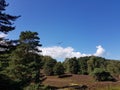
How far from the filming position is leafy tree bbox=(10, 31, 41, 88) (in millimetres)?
41156

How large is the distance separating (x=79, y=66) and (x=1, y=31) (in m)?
101

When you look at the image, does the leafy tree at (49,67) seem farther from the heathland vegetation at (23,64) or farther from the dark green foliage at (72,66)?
the dark green foliage at (72,66)

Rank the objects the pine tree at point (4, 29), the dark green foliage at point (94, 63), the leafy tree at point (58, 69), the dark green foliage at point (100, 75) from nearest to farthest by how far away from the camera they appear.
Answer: the pine tree at point (4, 29) < the dark green foliage at point (100, 75) < the leafy tree at point (58, 69) < the dark green foliage at point (94, 63)

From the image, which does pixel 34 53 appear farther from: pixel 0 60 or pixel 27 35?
pixel 0 60

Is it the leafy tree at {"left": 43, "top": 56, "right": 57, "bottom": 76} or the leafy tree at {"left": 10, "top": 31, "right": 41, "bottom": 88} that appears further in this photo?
the leafy tree at {"left": 43, "top": 56, "right": 57, "bottom": 76}

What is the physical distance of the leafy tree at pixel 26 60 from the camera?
41.2 metres

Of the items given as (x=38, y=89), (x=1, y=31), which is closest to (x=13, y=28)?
(x=1, y=31)

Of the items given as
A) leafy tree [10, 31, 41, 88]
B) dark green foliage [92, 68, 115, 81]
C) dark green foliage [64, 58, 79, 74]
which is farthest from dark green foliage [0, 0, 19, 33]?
dark green foliage [64, 58, 79, 74]

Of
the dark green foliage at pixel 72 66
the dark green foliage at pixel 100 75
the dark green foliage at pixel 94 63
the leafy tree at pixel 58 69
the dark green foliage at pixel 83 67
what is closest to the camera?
the dark green foliage at pixel 100 75

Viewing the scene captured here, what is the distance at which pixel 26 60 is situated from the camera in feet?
147

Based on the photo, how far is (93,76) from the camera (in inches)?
3620

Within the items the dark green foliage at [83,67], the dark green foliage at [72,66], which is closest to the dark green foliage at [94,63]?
the dark green foliage at [83,67]

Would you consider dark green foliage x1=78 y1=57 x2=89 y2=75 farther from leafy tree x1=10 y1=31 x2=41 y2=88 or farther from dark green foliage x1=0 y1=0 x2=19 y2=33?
dark green foliage x1=0 y1=0 x2=19 y2=33

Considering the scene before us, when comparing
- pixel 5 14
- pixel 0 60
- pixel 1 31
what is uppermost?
pixel 5 14
